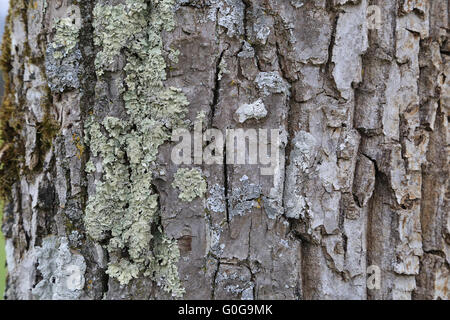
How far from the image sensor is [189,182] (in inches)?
50.6

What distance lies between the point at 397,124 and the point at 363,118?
13cm

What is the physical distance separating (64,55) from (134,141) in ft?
1.28

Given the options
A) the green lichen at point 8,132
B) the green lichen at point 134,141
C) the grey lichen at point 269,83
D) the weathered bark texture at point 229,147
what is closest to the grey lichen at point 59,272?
the weathered bark texture at point 229,147

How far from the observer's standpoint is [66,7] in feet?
4.19

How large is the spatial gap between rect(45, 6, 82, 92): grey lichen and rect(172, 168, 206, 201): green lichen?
1.59 feet

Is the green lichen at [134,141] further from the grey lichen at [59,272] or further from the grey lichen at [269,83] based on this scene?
the grey lichen at [269,83]

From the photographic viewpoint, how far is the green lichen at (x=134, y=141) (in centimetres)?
126

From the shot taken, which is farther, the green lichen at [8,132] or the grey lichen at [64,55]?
the green lichen at [8,132]

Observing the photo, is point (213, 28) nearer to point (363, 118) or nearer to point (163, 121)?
point (163, 121)

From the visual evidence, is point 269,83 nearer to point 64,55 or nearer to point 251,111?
point 251,111

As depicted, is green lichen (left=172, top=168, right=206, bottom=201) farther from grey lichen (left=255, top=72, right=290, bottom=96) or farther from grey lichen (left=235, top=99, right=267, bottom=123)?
grey lichen (left=255, top=72, right=290, bottom=96)

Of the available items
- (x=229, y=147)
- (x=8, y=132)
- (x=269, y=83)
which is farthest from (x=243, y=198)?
(x=8, y=132)

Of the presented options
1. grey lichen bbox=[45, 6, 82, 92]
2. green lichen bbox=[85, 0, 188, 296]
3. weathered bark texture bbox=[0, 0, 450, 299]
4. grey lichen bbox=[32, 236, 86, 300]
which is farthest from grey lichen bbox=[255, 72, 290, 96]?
grey lichen bbox=[32, 236, 86, 300]

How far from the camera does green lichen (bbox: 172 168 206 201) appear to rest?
129 centimetres
